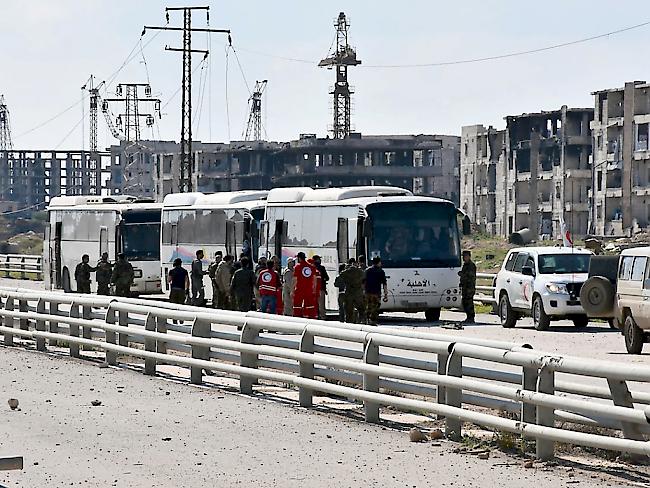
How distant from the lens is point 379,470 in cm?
1178

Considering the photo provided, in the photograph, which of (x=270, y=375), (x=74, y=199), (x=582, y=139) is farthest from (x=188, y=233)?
(x=582, y=139)

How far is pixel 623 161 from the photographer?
118500 mm

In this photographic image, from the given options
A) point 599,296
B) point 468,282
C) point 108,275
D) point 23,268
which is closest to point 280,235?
point 108,275

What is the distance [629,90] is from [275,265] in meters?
89.4

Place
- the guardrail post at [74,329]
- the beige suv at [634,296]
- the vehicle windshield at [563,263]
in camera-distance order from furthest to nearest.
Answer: the vehicle windshield at [563,263] < the beige suv at [634,296] < the guardrail post at [74,329]

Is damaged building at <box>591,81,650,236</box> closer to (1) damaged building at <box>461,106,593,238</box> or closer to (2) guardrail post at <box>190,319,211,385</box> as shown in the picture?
(1) damaged building at <box>461,106,593,238</box>

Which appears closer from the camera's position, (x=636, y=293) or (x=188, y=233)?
(x=636, y=293)

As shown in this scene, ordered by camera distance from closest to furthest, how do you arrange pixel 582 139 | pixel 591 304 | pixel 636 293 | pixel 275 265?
1. pixel 636 293
2. pixel 591 304
3. pixel 275 265
4. pixel 582 139

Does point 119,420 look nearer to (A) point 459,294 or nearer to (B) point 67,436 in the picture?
(B) point 67,436

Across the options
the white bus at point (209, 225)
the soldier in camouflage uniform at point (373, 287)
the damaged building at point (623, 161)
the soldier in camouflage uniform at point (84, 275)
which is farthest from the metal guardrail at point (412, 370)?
Answer: the damaged building at point (623, 161)

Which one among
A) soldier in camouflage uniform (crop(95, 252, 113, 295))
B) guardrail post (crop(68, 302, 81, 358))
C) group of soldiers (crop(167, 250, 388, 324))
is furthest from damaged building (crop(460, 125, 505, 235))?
guardrail post (crop(68, 302, 81, 358))

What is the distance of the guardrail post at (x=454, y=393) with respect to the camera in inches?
528

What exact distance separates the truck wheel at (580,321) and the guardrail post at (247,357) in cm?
1565

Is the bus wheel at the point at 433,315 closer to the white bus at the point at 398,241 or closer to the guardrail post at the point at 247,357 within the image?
the white bus at the point at 398,241
